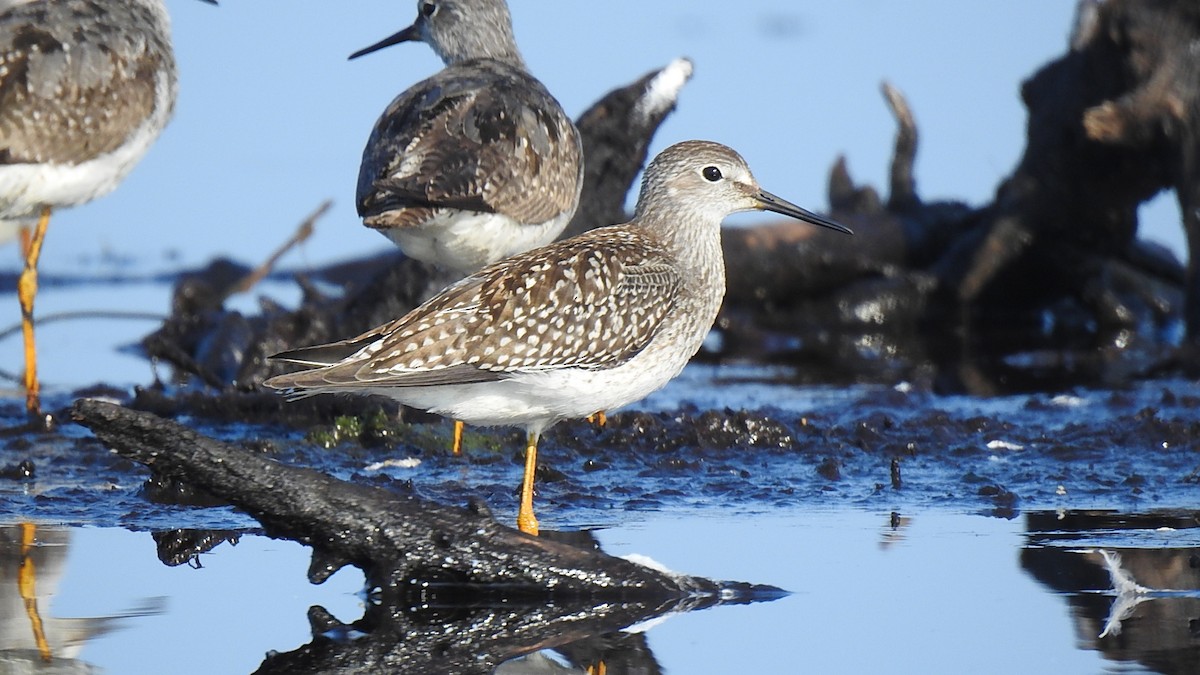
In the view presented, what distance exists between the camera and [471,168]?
816cm

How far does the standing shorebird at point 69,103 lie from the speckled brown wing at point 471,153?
1543mm

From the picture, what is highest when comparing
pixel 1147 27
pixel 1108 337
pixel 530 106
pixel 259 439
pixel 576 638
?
pixel 1147 27

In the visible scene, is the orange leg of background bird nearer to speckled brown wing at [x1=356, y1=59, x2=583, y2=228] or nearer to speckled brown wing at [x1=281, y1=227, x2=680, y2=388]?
speckled brown wing at [x1=356, y1=59, x2=583, y2=228]

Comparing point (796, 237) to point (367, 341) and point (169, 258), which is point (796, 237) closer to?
point (169, 258)

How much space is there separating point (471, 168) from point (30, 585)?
3139 mm

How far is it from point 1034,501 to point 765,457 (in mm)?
1417

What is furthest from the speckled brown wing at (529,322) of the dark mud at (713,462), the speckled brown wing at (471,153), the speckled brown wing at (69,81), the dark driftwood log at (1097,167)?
the dark driftwood log at (1097,167)

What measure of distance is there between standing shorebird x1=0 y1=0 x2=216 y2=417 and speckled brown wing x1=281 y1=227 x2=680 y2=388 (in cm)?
334

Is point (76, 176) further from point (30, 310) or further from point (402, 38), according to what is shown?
point (402, 38)

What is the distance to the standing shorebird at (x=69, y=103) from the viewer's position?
8.94 meters

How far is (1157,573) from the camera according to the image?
579cm

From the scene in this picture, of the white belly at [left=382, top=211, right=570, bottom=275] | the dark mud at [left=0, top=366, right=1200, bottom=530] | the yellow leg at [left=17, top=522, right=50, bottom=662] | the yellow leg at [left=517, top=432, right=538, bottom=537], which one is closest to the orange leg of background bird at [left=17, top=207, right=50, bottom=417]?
the dark mud at [left=0, top=366, right=1200, bottom=530]

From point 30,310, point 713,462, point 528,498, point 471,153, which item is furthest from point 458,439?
point 30,310

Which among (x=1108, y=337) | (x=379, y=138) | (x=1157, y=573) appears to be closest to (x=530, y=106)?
(x=379, y=138)
